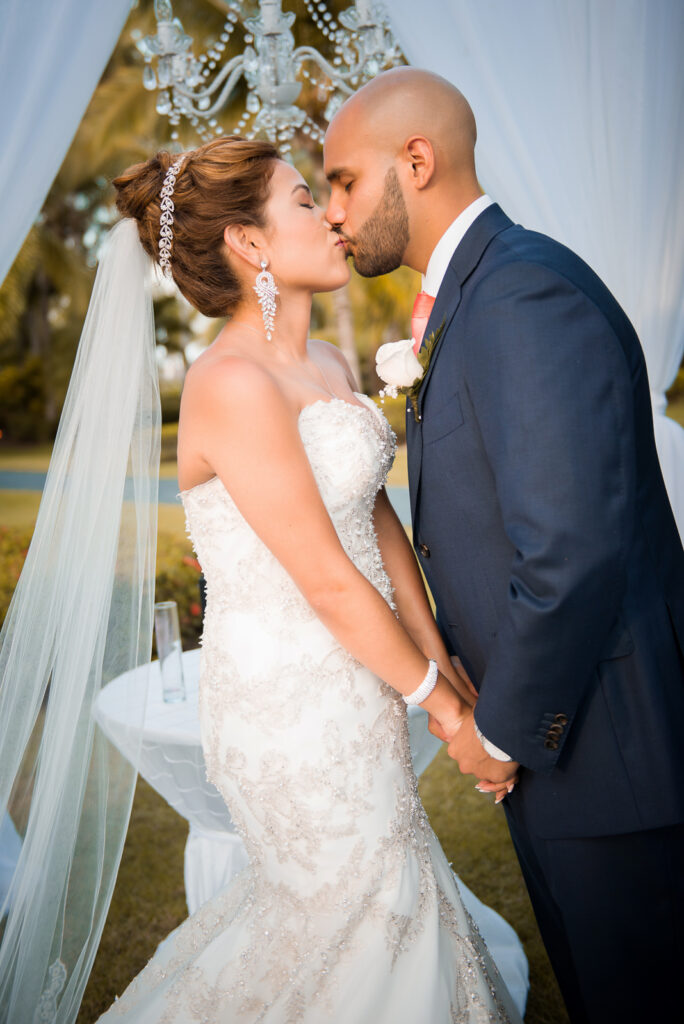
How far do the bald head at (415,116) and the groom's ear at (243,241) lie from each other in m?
0.43

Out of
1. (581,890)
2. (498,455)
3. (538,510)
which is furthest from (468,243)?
(581,890)

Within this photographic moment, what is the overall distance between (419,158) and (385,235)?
0.19 m

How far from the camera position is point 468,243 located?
186cm

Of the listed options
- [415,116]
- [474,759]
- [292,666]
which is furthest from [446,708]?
[415,116]

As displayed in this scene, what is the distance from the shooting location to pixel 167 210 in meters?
2.28

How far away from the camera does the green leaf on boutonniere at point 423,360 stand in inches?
73.9

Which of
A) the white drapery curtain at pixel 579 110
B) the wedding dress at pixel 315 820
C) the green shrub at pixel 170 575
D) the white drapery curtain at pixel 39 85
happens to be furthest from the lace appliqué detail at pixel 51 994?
the green shrub at pixel 170 575

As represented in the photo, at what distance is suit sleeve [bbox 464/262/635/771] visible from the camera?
5.21 ft

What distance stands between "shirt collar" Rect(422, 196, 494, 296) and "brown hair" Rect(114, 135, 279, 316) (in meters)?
0.57

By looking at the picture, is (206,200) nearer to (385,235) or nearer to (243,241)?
(243,241)

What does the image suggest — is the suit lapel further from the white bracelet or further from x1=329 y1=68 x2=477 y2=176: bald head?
the white bracelet

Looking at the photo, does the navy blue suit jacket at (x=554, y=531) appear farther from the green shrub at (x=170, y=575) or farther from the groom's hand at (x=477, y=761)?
the green shrub at (x=170, y=575)

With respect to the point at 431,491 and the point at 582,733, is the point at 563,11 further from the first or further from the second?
the point at 582,733

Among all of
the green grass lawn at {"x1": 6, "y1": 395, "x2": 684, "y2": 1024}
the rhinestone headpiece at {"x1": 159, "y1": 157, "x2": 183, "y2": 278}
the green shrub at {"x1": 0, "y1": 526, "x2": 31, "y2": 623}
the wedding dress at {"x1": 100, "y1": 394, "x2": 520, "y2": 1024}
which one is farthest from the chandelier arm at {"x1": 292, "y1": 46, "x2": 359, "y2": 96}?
the green shrub at {"x1": 0, "y1": 526, "x2": 31, "y2": 623}
